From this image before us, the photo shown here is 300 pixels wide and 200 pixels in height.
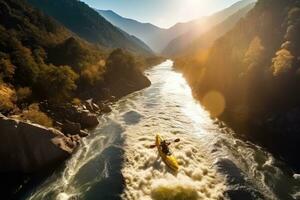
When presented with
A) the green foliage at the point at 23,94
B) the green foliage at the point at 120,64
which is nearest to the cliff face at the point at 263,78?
the green foliage at the point at 120,64

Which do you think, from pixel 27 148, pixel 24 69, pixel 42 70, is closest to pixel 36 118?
pixel 27 148

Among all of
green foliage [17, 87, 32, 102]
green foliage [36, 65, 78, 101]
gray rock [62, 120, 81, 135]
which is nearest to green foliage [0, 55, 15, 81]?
green foliage [17, 87, 32, 102]

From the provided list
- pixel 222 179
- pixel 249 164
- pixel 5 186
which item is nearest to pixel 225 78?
pixel 249 164

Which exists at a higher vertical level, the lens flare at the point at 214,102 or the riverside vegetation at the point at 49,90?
the lens flare at the point at 214,102

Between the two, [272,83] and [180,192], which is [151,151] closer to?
[180,192]

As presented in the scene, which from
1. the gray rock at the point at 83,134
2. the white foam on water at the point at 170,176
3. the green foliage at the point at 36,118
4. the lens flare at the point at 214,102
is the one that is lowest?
the gray rock at the point at 83,134

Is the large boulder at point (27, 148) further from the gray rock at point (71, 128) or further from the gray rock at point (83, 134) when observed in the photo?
the gray rock at point (83, 134)
